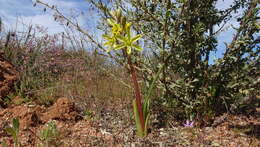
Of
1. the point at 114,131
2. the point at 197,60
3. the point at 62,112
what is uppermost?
the point at 197,60

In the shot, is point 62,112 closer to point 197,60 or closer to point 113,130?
point 113,130

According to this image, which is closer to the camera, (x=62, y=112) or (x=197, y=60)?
(x=197, y=60)

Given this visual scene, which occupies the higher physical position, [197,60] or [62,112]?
[197,60]

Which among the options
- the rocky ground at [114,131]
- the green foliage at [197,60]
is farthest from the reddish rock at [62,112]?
the green foliage at [197,60]

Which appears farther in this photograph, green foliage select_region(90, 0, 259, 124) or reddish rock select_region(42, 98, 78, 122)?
reddish rock select_region(42, 98, 78, 122)

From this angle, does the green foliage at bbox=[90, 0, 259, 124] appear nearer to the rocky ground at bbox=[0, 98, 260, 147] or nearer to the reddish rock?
the rocky ground at bbox=[0, 98, 260, 147]

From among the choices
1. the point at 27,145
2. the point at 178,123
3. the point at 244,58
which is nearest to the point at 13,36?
the point at 27,145

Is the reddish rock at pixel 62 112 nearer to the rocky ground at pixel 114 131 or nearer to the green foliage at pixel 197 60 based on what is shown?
the rocky ground at pixel 114 131

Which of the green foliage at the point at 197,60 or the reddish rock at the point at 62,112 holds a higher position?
the green foliage at the point at 197,60

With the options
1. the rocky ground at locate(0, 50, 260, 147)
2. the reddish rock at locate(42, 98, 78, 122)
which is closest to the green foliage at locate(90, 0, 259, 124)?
the rocky ground at locate(0, 50, 260, 147)

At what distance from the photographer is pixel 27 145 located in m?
2.49

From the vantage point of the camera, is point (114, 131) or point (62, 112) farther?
point (62, 112)

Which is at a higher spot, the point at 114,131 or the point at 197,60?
the point at 197,60

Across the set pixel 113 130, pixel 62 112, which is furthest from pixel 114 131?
pixel 62 112
